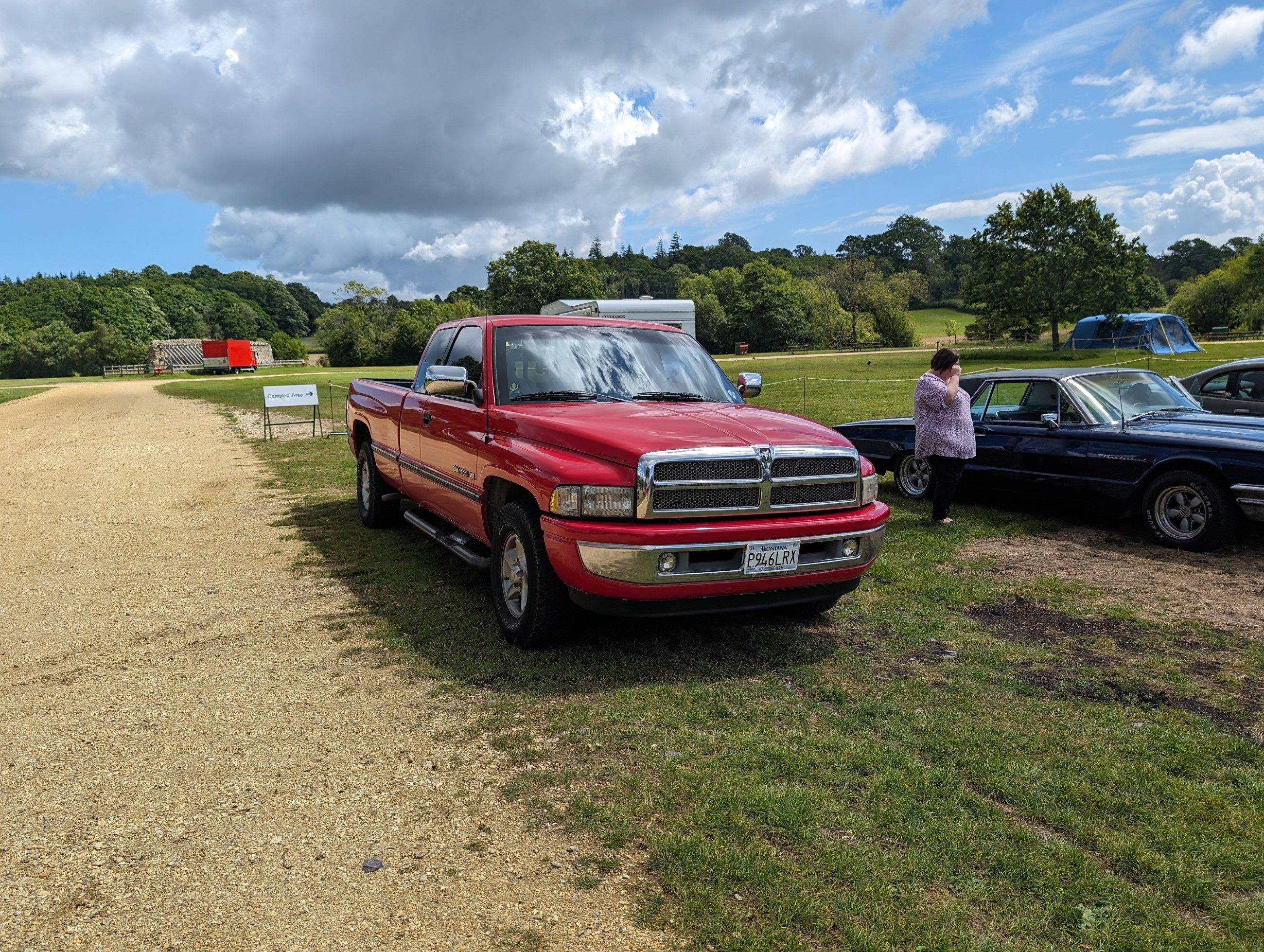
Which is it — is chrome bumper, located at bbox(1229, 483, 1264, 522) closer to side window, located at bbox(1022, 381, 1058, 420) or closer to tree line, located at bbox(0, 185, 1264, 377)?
side window, located at bbox(1022, 381, 1058, 420)

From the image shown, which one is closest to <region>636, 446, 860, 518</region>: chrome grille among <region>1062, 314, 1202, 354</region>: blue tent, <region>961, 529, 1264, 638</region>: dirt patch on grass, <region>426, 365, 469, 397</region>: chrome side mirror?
<region>426, 365, 469, 397</region>: chrome side mirror

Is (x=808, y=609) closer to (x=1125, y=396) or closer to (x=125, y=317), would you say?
(x=1125, y=396)

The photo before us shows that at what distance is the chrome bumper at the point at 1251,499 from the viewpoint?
21.2ft

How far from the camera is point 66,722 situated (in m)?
3.99

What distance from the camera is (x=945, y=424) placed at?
25.8ft

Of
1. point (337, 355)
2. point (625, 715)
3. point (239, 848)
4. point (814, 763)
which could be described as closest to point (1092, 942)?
point (814, 763)

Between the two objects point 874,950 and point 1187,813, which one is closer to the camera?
point 874,950

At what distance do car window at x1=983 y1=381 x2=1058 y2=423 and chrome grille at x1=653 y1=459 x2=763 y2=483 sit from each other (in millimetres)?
5084

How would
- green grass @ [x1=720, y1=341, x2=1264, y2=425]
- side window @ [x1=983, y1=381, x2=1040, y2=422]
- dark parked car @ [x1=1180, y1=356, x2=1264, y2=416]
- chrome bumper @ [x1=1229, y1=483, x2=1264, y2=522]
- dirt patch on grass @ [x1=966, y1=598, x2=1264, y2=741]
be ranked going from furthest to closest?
green grass @ [x1=720, y1=341, x2=1264, y2=425], dark parked car @ [x1=1180, y1=356, x2=1264, y2=416], side window @ [x1=983, y1=381, x2=1040, y2=422], chrome bumper @ [x1=1229, y1=483, x2=1264, y2=522], dirt patch on grass @ [x1=966, y1=598, x2=1264, y2=741]

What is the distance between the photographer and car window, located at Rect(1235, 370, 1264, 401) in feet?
31.7

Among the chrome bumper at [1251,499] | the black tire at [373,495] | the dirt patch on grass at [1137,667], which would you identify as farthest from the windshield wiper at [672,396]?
the chrome bumper at [1251,499]

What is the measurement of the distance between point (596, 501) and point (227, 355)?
244ft

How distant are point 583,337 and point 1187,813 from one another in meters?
4.32

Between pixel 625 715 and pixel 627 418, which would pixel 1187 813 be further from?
pixel 627 418
